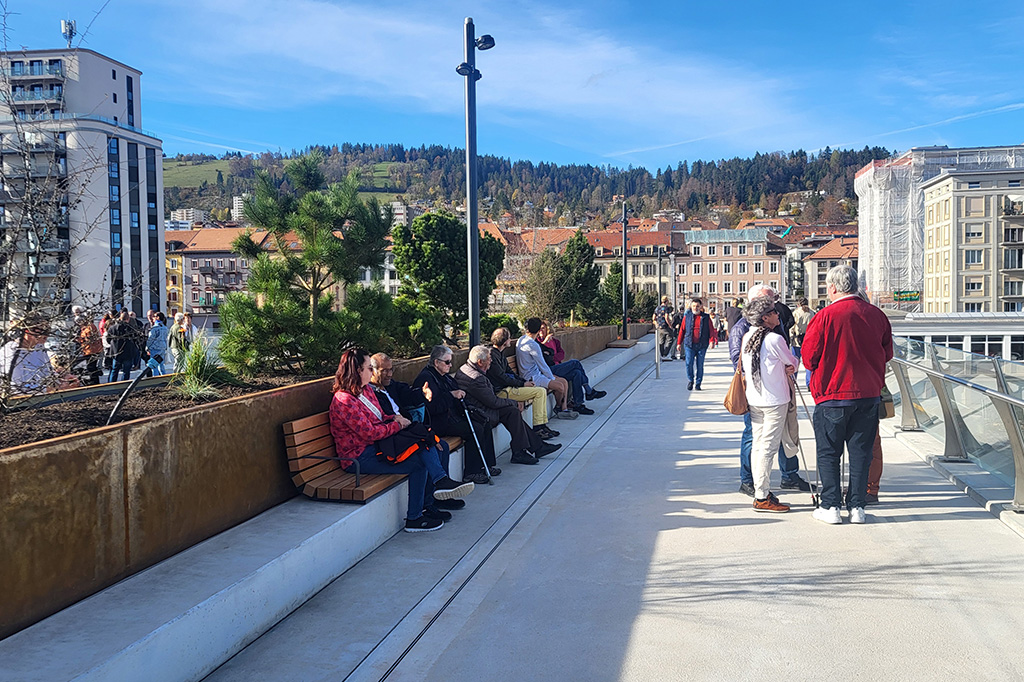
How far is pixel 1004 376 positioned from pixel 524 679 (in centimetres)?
492

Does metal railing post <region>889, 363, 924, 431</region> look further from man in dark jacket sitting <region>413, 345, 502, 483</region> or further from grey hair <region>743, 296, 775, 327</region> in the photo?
man in dark jacket sitting <region>413, 345, 502, 483</region>

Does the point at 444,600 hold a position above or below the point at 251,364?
below

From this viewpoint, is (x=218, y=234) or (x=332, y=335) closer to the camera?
(x=332, y=335)

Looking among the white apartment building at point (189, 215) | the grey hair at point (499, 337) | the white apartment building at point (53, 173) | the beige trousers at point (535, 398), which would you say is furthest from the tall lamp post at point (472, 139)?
the white apartment building at point (189, 215)

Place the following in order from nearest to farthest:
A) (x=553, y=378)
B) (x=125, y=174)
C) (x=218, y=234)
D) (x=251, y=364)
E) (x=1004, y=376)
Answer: (x=1004, y=376), (x=251, y=364), (x=553, y=378), (x=125, y=174), (x=218, y=234)

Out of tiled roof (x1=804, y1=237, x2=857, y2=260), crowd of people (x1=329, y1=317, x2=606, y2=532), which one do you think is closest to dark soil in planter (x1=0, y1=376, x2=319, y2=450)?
crowd of people (x1=329, y1=317, x2=606, y2=532)

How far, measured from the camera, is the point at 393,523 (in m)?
6.39

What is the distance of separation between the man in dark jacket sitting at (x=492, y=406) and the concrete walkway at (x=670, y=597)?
128cm

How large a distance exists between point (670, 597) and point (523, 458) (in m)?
4.19

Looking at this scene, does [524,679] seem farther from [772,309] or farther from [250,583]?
[772,309]

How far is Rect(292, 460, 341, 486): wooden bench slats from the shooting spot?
6232mm

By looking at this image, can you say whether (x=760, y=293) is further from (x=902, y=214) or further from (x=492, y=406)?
(x=902, y=214)

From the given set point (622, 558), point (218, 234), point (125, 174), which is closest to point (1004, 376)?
point (622, 558)

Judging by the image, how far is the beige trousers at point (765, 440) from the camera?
22.5ft
